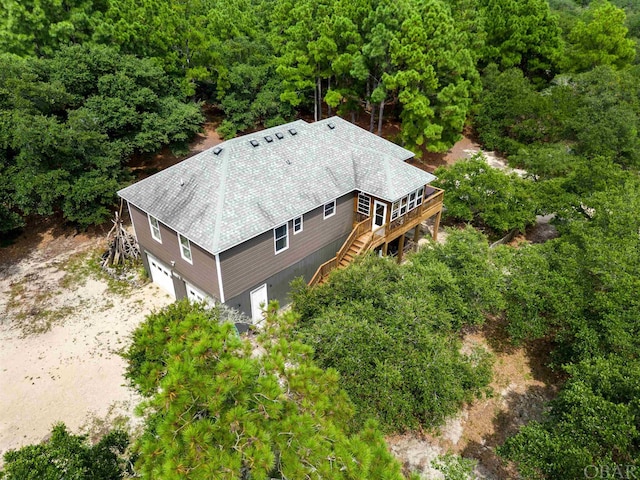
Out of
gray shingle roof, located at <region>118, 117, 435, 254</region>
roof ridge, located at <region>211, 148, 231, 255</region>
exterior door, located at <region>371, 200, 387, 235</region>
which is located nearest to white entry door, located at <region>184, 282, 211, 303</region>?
gray shingle roof, located at <region>118, 117, 435, 254</region>

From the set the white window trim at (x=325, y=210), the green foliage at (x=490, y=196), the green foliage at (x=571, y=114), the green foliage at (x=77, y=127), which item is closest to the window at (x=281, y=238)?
the white window trim at (x=325, y=210)

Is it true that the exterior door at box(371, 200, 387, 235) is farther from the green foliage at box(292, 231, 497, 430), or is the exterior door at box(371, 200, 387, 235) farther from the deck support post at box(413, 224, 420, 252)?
the green foliage at box(292, 231, 497, 430)

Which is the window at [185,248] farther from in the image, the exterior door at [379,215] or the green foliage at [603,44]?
the green foliage at [603,44]

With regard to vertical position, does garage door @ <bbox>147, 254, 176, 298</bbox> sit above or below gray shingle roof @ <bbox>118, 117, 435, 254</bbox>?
below

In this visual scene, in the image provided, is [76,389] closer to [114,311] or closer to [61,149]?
[114,311]

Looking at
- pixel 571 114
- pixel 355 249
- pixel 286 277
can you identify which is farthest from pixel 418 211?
pixel 571 114

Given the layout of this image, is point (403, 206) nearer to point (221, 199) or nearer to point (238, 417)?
point (221, 199)
